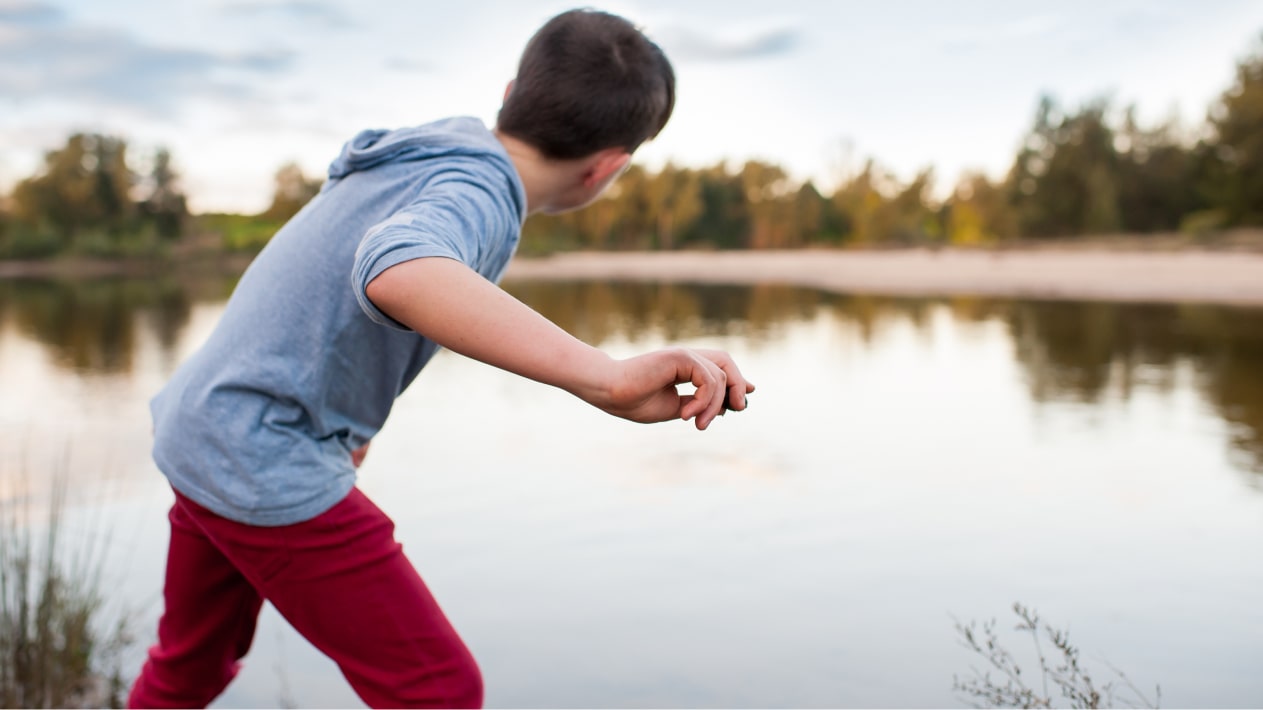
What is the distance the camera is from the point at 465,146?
1271 millimetres

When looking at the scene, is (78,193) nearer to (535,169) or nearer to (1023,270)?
(1023,270)

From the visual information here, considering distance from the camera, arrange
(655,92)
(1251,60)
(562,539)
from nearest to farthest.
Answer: (655,92)
(562,539)
(1251,60)

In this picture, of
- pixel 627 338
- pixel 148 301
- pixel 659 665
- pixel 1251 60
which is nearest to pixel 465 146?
pixel 659 665

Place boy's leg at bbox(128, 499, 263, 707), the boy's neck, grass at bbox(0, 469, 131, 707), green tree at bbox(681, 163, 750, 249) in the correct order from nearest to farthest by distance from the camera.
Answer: the boy's neck < boy's leg at bbox(128, 499, 263, 707) < grass at bbox(0, 469, 131, 707) < green tree at bbox(681, 163, 750, 249)

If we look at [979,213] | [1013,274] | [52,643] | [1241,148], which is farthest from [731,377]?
[979,213]

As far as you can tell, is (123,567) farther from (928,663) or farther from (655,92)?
(655,92)

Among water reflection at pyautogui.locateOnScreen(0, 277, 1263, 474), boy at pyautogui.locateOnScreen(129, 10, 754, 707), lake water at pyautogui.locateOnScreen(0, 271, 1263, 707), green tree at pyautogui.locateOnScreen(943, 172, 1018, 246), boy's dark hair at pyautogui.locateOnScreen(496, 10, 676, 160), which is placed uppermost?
green tree at pyautogui.locateOnScreen(943, 172, 1018, 246)

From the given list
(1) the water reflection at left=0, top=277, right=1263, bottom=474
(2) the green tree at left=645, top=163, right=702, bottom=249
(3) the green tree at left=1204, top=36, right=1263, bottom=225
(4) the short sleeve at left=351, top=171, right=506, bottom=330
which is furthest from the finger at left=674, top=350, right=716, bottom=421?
(2) the green tree at left=645, top=163, right=702, bottom=249

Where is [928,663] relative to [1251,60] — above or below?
below

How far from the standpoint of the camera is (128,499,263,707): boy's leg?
1.55 m

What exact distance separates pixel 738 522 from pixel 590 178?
2.76m

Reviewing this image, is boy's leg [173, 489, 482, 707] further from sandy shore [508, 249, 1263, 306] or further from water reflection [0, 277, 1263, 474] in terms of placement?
sandy shore [508, 249, 1263, 306]

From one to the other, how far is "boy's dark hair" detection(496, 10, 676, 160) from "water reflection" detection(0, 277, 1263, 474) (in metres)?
4.67

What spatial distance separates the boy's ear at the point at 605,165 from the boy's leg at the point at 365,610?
1.94 feet
